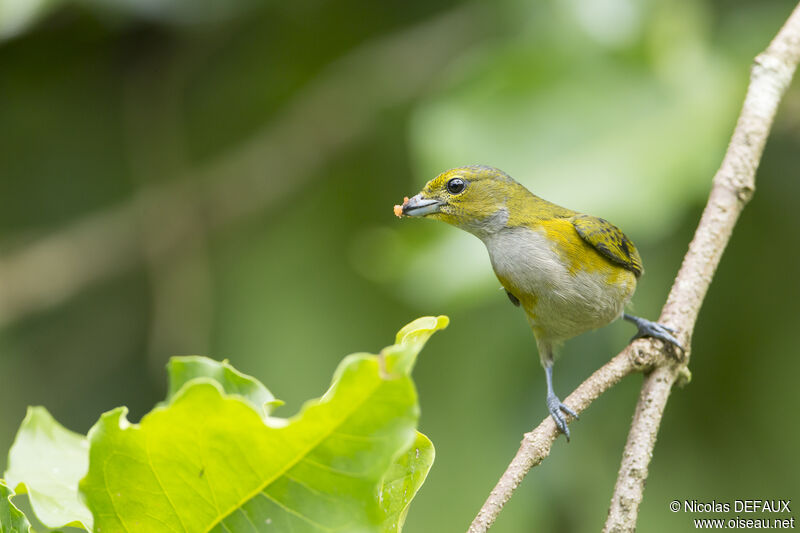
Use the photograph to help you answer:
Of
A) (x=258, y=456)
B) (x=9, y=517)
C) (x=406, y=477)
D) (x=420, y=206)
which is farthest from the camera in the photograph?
(x=420, y=206)

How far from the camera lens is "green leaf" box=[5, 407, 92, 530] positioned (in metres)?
1.53

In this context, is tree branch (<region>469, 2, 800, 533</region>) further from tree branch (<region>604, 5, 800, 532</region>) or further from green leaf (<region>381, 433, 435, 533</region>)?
green leaf (<region>381, 433, 435, 533</region>)

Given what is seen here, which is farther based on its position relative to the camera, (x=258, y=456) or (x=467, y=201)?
(x=467, y=201)

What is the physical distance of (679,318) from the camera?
7.07ft

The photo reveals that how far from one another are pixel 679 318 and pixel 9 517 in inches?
62.1

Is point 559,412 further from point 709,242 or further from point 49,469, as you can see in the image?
point 49,469

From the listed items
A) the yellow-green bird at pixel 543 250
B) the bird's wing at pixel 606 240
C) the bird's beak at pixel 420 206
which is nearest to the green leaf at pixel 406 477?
the yellow-green bird at pixel 543 250

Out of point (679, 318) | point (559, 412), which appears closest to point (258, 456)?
point (559, 412)

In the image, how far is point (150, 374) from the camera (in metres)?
5.12

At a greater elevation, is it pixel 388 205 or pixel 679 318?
pixel 388 205

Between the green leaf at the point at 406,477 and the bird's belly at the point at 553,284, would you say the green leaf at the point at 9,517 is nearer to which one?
the green leaf at the point at 406,477

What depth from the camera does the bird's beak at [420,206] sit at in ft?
8.56

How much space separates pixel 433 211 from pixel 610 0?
1.41 metres

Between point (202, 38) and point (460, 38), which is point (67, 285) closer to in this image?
point (202, 38)
